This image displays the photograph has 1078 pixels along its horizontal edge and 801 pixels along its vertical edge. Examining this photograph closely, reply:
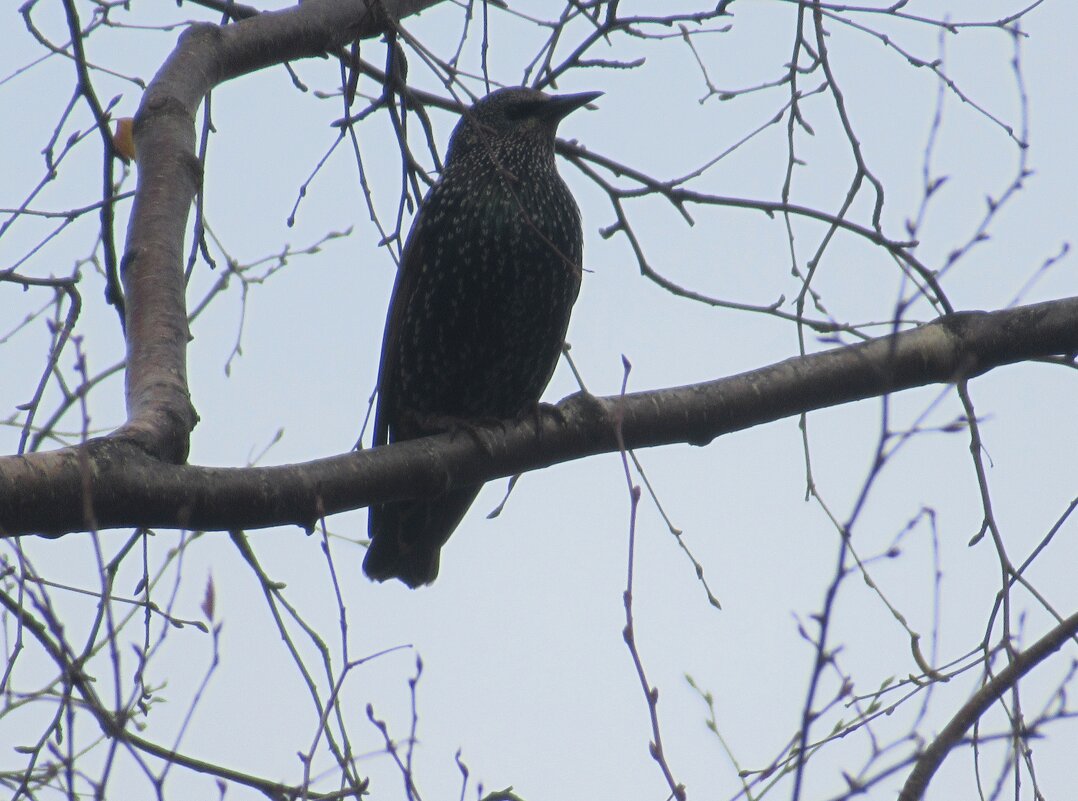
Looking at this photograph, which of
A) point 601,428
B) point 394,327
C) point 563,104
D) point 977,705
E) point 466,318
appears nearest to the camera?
point 977,705

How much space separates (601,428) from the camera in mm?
2979

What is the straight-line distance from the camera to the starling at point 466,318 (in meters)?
3.84

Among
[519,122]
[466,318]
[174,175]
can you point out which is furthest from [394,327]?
[174,175]

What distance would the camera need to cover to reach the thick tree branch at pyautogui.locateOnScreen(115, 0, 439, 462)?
8.05ft

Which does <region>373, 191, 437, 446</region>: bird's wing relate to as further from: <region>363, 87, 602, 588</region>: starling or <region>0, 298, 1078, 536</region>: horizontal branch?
<region>0, 298, 1078, 536</region>: horizontal branch

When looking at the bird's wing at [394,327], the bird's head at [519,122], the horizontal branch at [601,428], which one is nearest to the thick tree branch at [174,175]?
the horizontal branch at [601,428]

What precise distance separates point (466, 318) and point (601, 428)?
102 centimetres

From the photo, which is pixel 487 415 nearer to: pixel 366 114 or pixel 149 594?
pixel 366 114

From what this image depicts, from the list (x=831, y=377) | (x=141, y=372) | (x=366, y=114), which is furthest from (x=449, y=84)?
(x=831, y=377)

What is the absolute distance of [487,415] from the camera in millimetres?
3840

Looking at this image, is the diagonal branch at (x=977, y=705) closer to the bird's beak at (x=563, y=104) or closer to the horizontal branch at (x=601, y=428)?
the horizontal branch at (x=601, y=428)

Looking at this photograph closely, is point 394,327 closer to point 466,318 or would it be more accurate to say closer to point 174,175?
point 466,318

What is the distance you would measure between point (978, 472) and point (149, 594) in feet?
5.93

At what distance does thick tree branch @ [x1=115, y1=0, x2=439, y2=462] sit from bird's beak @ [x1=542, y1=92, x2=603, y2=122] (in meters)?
0.60
